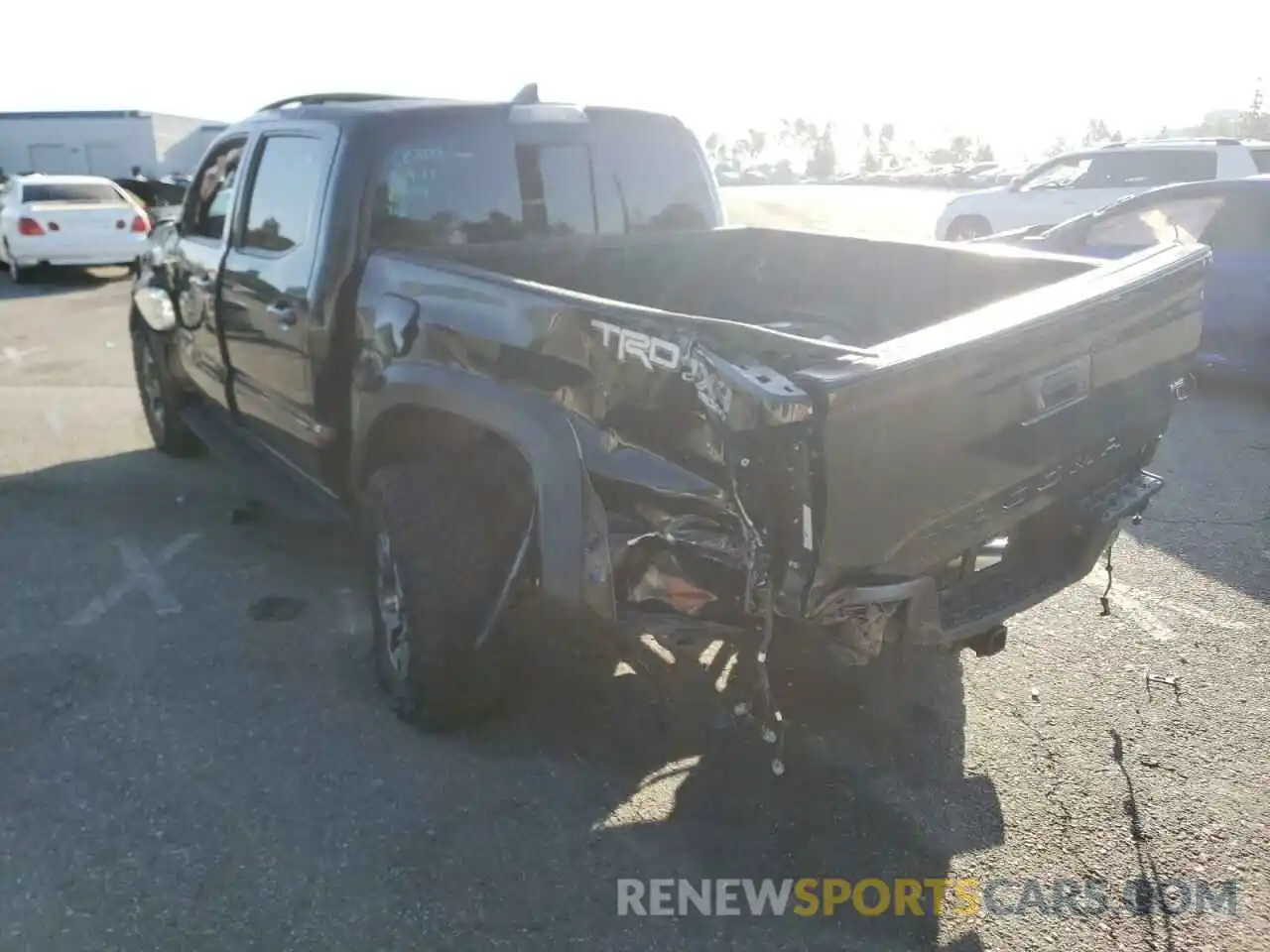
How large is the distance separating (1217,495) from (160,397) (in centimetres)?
590

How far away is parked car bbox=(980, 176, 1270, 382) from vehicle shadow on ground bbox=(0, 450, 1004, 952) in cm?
475

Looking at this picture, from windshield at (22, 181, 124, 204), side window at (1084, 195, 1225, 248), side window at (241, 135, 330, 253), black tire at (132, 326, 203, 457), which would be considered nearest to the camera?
side window at (241, 135, 330, 253)

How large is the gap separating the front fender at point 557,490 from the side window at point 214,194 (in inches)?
90.3

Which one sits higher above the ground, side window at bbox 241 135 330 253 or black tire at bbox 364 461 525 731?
side window at bbox 241 135 330 253

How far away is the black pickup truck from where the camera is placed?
248 cm

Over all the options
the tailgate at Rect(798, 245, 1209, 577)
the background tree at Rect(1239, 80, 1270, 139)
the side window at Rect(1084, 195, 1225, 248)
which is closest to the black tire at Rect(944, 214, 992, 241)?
the side window at Rect(1084, 195, 1225, 248)

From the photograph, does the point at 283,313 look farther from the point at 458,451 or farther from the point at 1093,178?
the point at 1093,178

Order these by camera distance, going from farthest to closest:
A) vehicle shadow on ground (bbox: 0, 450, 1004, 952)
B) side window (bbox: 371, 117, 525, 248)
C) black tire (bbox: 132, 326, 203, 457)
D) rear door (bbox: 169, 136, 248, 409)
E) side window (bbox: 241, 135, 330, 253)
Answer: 1. black tire (bbox: 132, 326, 203, 457)
2. rear door (bbox: 169, 136, 248, 409)
3. side window (bbox: 241, 135, 330, 253)
4. side window (bbox: 371, 117, 525, 248)
5. vehicle shadow on ground (bbox: 0, 450, 1004, 952)

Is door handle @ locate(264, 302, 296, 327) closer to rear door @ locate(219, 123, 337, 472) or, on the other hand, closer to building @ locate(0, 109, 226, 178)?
rear door @ locate(219, 123, 337, 472)

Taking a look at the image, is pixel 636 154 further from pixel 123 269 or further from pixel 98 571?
pixel 123 269

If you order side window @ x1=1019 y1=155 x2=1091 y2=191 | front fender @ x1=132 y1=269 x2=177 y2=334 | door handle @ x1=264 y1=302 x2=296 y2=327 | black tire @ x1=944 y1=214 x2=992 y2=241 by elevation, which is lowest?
black tire @ x1=944 y1=214 x2=992 y2=241

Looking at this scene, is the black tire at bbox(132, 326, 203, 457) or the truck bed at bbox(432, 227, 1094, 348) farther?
the black tire at bbox(132, 326, 203, 457)

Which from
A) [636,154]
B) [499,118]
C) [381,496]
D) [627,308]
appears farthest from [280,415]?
[627,308]

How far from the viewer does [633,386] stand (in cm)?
271
